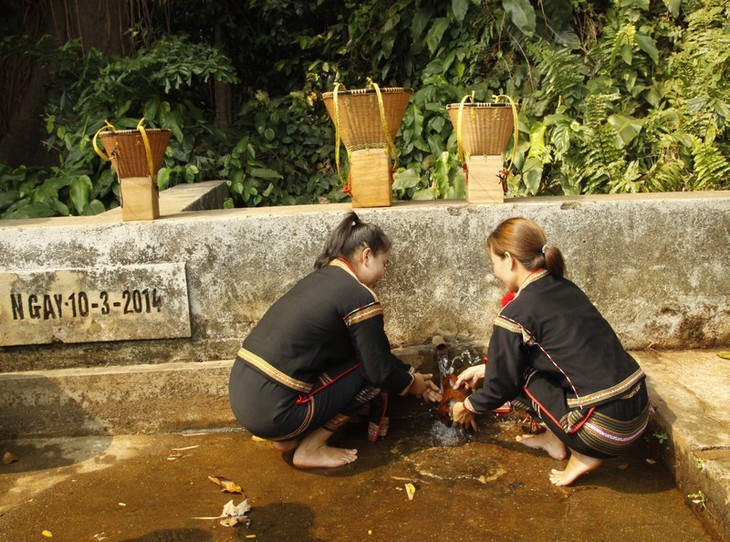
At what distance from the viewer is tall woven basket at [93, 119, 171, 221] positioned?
3.56m

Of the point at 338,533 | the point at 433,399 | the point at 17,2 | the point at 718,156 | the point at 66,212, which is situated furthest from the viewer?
the point at 17,2

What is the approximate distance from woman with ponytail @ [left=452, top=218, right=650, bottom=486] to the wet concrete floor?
0.23 metres

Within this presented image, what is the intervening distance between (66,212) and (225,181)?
139 centimetres

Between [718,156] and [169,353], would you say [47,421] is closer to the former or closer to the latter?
[169,353]

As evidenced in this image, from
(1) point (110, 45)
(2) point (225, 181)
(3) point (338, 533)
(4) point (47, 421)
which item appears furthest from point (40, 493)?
(1) point (110, 45)

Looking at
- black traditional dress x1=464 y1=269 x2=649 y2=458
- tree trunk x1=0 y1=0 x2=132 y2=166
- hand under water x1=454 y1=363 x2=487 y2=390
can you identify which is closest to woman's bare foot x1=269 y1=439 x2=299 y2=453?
hand under water x1=454 y1=363 x2=487 y2=390

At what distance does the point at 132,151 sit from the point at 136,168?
10 cm

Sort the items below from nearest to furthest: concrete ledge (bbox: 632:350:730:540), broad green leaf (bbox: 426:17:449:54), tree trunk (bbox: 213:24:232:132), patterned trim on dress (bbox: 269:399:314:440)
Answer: concrete ledge (bbox: 632:350:730:540)
patterned trim on dress (bbox: 269:399:314:440)
broad green leaf (bbox: 426:17:449:54)
tree trunk (bbox: 213:24:232:132)

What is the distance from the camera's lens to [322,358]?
3123 millimetres

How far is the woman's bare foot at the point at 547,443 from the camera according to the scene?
318cm

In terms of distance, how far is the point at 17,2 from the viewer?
285 inches

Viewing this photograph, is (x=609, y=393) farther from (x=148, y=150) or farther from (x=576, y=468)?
(x=148, y=150)

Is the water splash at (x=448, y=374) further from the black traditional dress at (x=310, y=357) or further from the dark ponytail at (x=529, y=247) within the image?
the dark ponytail at (x=529, y=247)

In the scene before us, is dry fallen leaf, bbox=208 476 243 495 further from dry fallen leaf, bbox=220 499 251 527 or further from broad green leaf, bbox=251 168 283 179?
broad green leaf, bbox=251 168 283 179
